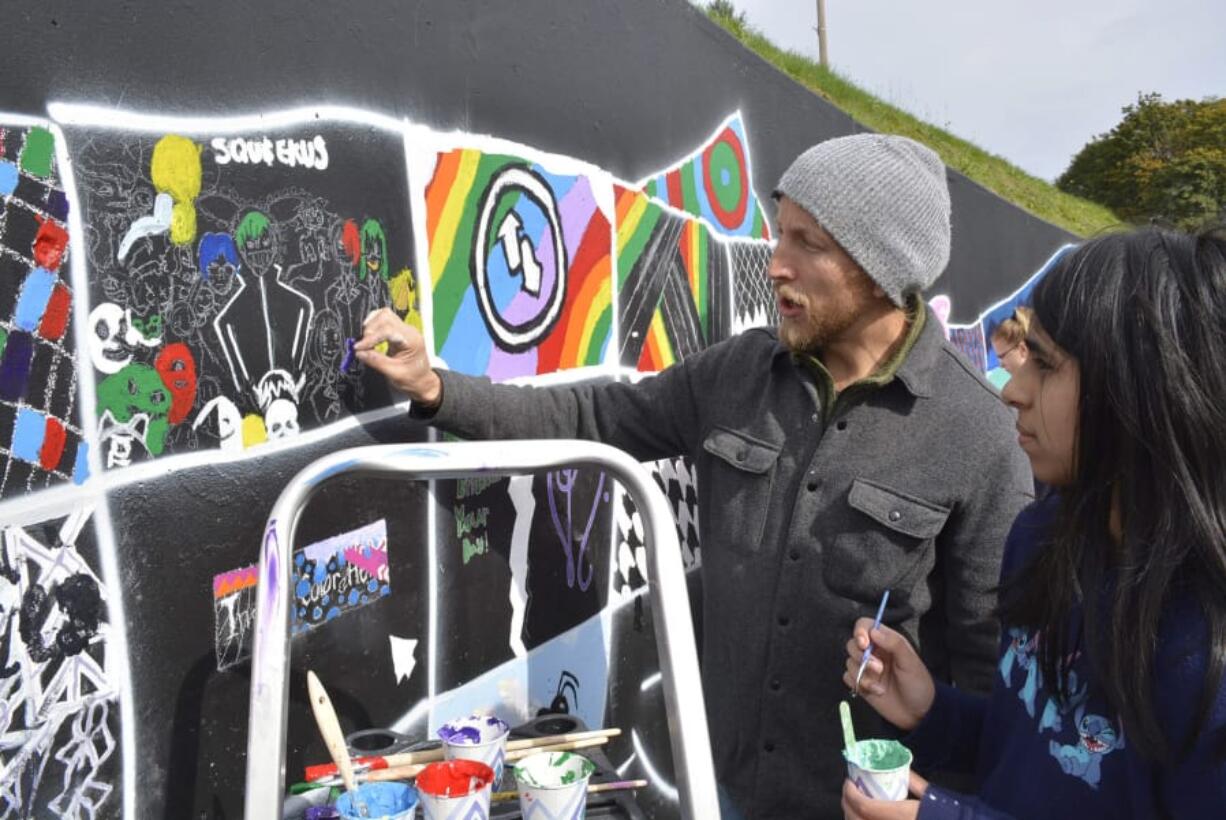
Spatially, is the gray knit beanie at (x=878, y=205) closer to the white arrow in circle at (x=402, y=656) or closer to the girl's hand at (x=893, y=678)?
the girl's hand at (x=893, y=678)

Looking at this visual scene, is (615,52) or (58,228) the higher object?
(615,52)

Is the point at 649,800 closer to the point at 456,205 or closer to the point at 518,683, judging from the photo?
the point at 518,683

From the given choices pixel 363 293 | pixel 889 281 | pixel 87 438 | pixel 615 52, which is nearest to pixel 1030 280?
pixel 615 52

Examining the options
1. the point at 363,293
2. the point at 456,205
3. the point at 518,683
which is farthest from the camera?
the point at 518,683

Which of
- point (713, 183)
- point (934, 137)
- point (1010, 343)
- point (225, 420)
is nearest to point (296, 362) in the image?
point (225, 420)

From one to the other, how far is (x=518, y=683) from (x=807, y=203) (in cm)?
140

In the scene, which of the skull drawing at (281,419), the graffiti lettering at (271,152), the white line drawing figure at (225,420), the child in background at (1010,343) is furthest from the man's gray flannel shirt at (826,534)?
the child in background at (1010,343)

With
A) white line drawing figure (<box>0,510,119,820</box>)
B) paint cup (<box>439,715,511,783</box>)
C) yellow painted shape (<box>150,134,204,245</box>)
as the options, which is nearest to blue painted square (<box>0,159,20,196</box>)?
yellow painted shape (<box>150,134,204,245</box>)

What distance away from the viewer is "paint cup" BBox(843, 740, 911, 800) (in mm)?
1551

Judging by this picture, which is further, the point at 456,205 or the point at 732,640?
the point at 456,205

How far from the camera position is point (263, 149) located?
1.94 metres

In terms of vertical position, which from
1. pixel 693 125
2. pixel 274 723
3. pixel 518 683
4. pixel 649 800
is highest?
pixel 693 125

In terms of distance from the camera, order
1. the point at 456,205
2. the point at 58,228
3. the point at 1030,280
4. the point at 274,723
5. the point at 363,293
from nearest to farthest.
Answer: the point at 274,723 → the point at 58,228 → the point at 363,293 → the point at 456,205 → the point at 1030,280

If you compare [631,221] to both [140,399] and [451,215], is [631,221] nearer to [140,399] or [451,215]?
[451,215]
